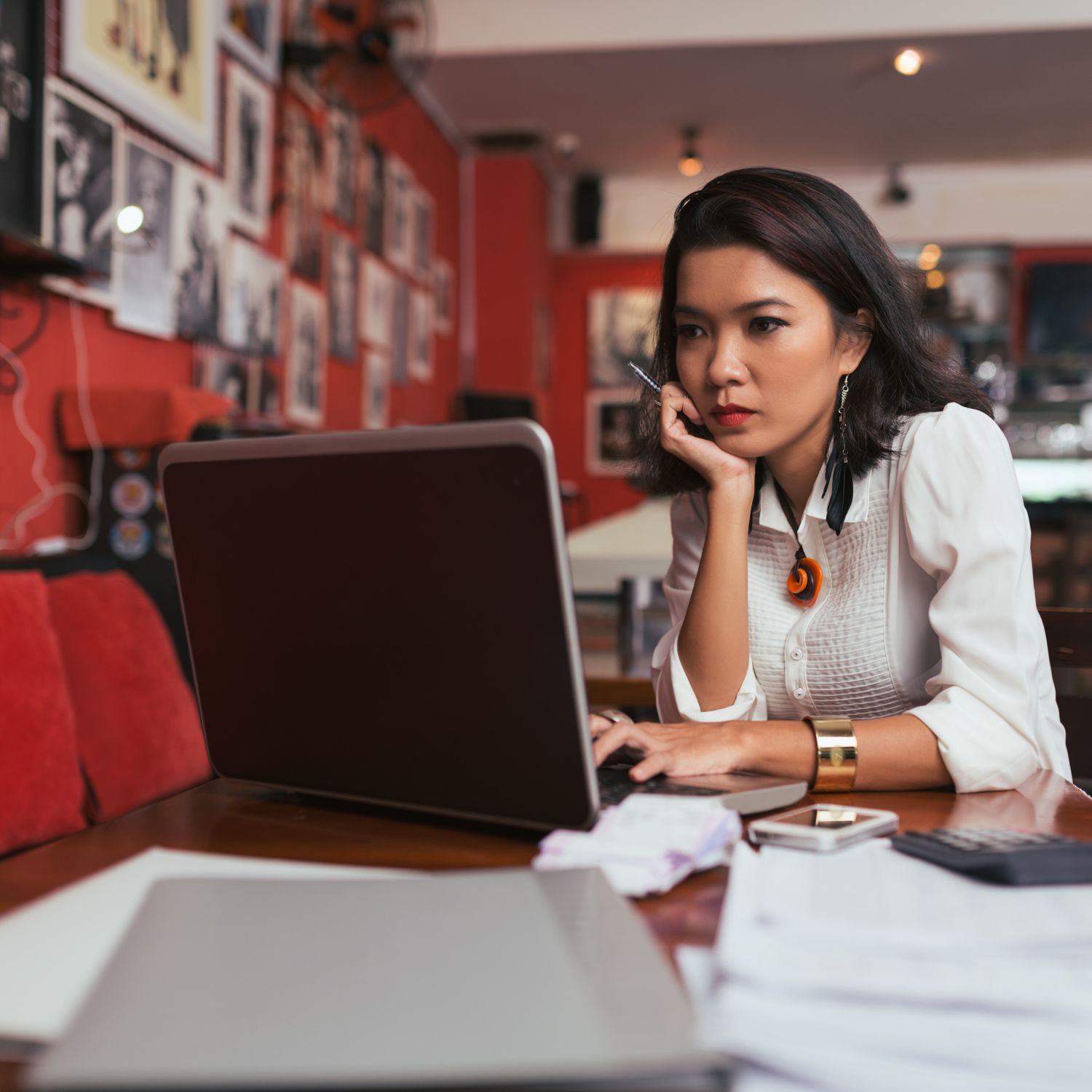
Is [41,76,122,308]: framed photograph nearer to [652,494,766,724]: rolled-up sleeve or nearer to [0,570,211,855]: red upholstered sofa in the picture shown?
[0,570,211,855]: red upholstered sofa

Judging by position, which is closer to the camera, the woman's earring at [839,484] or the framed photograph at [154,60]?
the woman's earring at [839,484]

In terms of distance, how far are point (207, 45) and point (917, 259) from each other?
223 inches

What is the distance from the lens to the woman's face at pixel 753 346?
120cm

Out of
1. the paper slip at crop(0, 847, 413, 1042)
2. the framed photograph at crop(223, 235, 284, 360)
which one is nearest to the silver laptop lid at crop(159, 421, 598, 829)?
the paper slip at crop(0, 847, 413, 1042)

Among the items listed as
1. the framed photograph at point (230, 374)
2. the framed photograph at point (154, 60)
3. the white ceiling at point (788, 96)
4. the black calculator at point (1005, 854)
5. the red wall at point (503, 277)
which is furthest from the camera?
the red wall at point (503, 277)

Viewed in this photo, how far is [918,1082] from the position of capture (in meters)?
0.40

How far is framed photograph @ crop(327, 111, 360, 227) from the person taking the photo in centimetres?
427

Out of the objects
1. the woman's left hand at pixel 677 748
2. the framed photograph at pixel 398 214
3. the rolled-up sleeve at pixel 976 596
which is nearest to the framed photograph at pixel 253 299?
the framed photograph at pixel 398 214

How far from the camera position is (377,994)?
43 cm

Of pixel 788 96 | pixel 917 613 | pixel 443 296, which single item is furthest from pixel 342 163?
pixel 917 613

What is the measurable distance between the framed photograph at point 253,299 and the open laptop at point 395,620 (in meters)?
2.63

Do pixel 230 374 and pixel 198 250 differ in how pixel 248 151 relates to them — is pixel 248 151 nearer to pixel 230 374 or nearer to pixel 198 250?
pixel 198 250

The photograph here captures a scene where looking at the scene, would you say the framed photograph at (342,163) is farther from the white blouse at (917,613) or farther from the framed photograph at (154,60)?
the white blouse at (917,613)

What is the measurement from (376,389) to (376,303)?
0.37 meters
